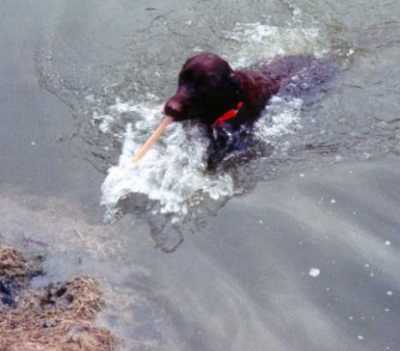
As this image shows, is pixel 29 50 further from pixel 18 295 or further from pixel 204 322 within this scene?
pixel 204 322

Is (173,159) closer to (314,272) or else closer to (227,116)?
(227,116)

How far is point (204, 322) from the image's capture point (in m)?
4.21

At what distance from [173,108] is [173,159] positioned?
660 mm

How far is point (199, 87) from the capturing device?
16.0ft

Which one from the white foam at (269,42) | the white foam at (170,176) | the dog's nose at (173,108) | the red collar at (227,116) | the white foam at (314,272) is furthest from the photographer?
the white foam at (269,42)

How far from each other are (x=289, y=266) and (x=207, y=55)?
1.62m

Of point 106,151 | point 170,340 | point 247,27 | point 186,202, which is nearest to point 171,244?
point 186,202

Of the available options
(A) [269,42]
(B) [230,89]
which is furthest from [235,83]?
(A) [269,42]

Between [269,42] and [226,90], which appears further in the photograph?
[269,42]

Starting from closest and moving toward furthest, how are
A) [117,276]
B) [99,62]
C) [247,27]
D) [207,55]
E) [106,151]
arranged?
[117,276]
[207,55]
[106,151]
[99,62]
[247,27]

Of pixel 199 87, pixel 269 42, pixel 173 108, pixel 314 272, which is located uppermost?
pixel 199 87

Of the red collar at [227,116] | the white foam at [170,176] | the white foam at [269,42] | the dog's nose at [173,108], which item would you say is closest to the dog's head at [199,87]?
the dog's nose at [173,108]

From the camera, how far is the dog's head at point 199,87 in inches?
191

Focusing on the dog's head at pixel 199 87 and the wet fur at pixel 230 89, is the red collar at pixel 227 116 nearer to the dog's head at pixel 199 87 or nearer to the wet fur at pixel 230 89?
the wet fur at pixel 230 89
